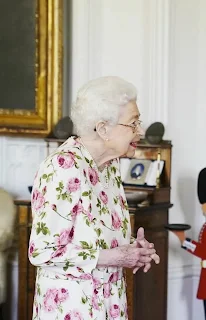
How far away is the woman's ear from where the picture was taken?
2348 mm

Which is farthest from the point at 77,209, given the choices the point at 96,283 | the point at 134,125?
the point at 134,125

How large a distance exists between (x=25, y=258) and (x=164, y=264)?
2.84 feet

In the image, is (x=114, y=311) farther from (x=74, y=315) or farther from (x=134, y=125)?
(x=134, y=125)

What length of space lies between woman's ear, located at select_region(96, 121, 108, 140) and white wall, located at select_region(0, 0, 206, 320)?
1892mm

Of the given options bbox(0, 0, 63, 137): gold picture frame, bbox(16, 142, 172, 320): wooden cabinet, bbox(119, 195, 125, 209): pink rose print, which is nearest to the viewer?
bbox(119, 195, 125, 209): pink rose print

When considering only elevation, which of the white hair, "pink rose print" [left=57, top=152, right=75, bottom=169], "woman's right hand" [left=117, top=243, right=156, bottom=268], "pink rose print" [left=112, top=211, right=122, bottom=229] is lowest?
"woman's right hand" [left=117, top=243, right=156, bottom=268]

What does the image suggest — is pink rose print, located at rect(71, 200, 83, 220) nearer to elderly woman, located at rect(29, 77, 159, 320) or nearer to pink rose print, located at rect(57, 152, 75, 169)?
elderly woman, located at rect(29, 77, 159, 320)

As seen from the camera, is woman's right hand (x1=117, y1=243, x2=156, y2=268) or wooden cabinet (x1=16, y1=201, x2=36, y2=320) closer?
woman's right hand (x1=117, y1=243, x2=156, y2=268)

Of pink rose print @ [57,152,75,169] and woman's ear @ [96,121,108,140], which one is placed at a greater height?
woman's ear @ [96,121,108,140]

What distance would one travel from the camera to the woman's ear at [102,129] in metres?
2.35

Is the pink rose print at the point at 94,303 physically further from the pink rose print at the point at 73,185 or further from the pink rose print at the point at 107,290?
the pink rose print at the point at 73,185

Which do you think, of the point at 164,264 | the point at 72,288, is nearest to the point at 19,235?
the point at 164,264

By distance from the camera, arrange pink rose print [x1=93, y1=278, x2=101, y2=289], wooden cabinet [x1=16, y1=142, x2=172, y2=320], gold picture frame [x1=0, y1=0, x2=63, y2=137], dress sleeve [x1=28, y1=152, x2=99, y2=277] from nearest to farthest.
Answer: dress sleeve [x1=28, y1=152, x2=99, y2=277] → pink rose print [x1=93, y1=278, x2=101, y2=289] → wooden cabinet [x1=16, y1=142, x2=172, y2=320] → gold picture frame [x1=0, y1=0, x2=63, y2=137]

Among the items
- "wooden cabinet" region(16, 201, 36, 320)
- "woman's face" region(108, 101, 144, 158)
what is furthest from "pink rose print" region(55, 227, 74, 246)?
"wooden cabinet" region(16, 201, 36, 320)
